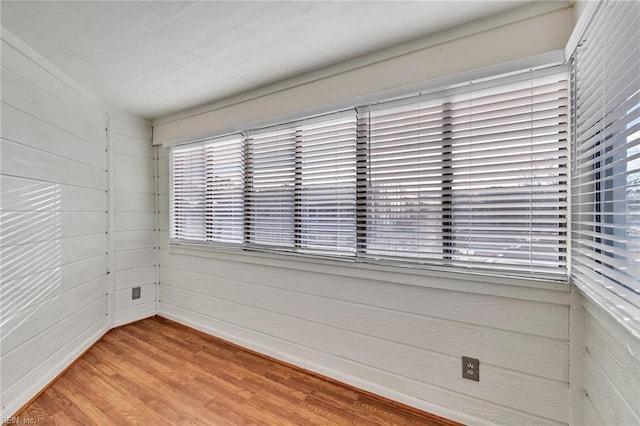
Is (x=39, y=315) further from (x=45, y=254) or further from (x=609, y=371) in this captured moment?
(x=609, y=371)

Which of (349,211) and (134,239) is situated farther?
(134,239)

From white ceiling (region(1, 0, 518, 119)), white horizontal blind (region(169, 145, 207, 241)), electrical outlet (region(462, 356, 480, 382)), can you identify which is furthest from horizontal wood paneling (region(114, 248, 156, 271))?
electrical outlet (region(462, 356, 480, 382))

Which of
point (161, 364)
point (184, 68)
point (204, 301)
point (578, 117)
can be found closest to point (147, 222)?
point (204, 301)

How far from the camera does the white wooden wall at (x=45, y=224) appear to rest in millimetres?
1776

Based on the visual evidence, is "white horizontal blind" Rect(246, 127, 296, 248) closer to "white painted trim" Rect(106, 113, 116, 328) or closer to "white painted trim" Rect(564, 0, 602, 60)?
"white painted trim" Rect(106, 113, 116, 328)

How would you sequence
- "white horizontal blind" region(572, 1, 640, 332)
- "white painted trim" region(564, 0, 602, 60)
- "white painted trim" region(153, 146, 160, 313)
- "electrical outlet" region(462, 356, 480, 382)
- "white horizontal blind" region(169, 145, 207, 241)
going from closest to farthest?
"white horizontal blind" region(572, 1, 640, 332) → "white painted trim" region(564, 0, 602, 60) → "electrical outlet" region(462, 356, 480, 382) → "white horizontal blind" region(169, 145, 207, 241) → "white painted trim" region(153, 146, 160, 313)

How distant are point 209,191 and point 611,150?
2952 millimetres

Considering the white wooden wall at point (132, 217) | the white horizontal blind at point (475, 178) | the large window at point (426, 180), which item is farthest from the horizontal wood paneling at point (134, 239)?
the white horizontal blind at point (475, 178)

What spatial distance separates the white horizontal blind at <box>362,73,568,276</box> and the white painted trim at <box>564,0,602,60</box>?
0.44 ft

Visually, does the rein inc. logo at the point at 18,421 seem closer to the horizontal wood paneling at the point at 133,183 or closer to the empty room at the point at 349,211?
the empty room at the point at 349,211

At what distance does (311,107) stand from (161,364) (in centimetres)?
242

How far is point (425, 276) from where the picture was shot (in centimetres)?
175

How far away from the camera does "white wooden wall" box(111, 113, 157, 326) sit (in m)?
3.01

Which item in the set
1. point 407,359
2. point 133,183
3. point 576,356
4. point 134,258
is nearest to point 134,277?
point 134,258
